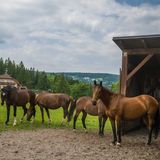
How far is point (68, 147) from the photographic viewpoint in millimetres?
10609

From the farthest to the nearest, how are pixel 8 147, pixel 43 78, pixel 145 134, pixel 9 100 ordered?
1. pixel 43 78
2. pixel 9 100
3. pixel 145 134
4. pixel 8 147

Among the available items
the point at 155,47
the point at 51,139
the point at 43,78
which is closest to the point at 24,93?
the point at 51,139

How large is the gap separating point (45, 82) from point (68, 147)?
381 feet

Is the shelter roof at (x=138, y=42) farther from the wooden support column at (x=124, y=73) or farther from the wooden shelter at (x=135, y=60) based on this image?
the wooden support column at (x=124, y=73)

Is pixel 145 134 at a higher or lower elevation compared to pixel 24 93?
lower

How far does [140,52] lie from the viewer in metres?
13.8

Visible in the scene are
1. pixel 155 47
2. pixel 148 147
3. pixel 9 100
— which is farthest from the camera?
pixel 9 100

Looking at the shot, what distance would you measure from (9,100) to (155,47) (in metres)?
7.10

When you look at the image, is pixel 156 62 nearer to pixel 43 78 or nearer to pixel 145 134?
pixel 145 134

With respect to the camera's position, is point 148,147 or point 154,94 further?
point 154,94

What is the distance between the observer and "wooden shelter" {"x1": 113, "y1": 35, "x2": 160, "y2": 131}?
43.9 ft

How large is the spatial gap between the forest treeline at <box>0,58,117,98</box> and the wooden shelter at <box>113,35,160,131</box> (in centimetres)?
7551

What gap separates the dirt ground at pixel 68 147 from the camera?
9.23 meters

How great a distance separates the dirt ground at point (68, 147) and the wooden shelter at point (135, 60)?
2071mm
